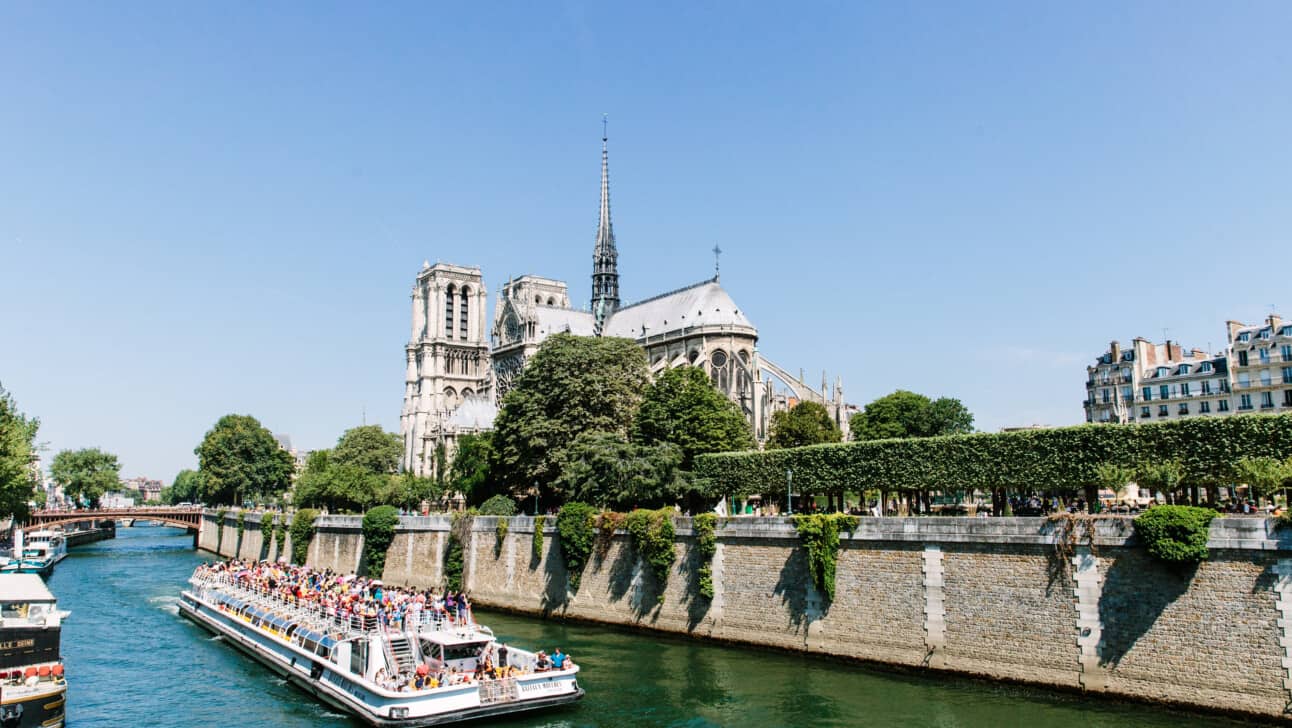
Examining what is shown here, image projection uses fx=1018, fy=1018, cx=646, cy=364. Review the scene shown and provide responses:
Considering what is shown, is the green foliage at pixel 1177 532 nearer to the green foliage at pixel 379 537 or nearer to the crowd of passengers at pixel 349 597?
the crowd of passengers at pixel 349 597

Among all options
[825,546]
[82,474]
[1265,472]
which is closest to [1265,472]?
[1265,472]

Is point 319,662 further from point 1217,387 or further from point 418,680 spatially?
point 1217,387

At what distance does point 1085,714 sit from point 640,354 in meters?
36.2

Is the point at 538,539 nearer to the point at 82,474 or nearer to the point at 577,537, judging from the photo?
the point at 577,537

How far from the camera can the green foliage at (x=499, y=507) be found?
161 ft

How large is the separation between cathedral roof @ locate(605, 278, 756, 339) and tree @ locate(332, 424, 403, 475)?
26.9 metres

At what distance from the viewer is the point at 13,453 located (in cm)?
5347

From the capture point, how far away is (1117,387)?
212 feet

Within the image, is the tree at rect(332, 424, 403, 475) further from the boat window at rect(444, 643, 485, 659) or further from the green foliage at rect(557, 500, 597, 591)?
the boat window at rect(444, 643, 485, 659)

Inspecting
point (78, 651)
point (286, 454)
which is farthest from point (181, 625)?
point (286, 454)

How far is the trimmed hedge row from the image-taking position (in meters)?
26.9

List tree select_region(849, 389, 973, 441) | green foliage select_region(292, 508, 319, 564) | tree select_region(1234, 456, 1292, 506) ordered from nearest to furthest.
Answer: tree select_region(1234, 456, 1292, 506) → green foliage select_region(292, 508, 319, 564) → tree select_region(849, 389, 973, 441)

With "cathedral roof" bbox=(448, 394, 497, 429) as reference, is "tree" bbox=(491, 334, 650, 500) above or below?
below

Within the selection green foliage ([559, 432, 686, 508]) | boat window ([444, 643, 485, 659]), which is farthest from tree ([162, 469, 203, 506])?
boat window ([444, 643, 485, 659])
